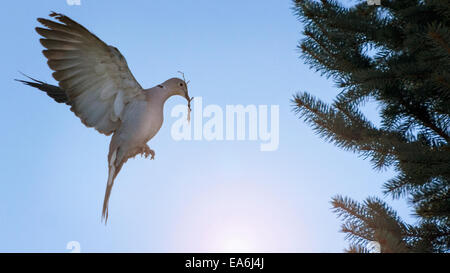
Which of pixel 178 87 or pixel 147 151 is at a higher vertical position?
pixel 178 87

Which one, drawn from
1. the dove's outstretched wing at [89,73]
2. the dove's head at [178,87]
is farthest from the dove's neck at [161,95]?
the dove's outstretched wing at [89,73]

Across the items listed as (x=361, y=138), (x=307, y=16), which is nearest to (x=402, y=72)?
(x=361, y=138)

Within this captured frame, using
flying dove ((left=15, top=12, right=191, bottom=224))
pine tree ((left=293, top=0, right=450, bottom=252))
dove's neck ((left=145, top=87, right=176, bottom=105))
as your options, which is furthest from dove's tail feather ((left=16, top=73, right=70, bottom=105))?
pine tree ((left=293, top=0, right=450, bottom=252))

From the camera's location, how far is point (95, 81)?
2.38 meters

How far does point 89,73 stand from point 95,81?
45 mm

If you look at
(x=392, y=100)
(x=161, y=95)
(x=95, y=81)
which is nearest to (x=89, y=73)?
(x=95, y=81)

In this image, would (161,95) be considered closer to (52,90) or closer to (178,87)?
(178,87)

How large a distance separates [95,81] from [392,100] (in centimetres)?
149

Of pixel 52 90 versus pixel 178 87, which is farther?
pixel 52 90

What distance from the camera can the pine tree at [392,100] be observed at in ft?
7.32

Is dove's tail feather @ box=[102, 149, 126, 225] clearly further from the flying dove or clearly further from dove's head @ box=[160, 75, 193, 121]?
dove's head @ box=[160, 75, 193, 121]

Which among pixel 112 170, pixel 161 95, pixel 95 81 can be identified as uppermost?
pixel 95 81
